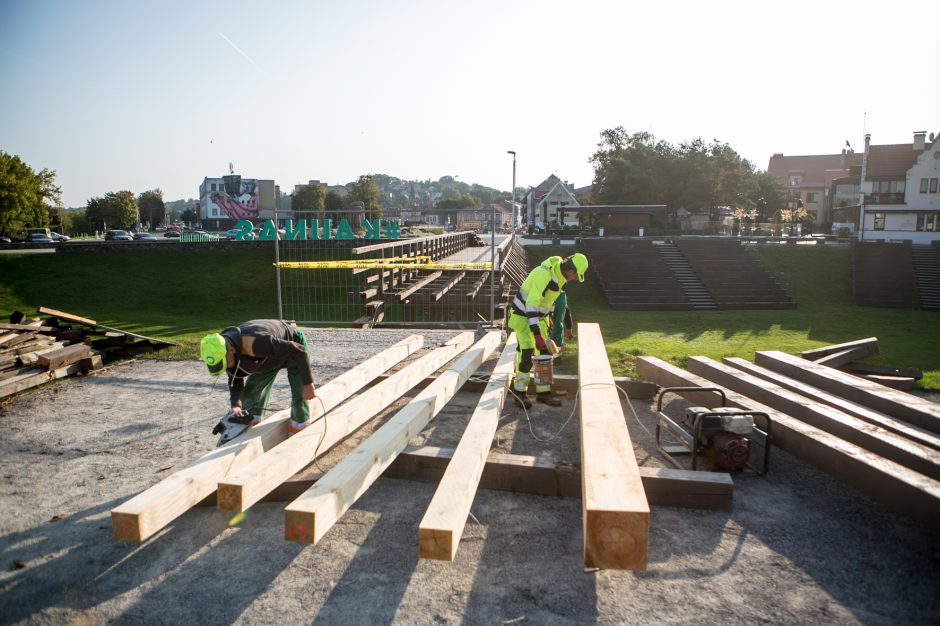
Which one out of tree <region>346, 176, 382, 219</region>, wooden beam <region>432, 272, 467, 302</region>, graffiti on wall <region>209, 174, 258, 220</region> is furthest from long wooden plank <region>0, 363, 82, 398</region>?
graffiti on wall <region>209, 174, 258, 220</region>

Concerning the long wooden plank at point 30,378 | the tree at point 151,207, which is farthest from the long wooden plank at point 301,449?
the tree at point 151,207

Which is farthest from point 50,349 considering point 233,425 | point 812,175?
point 812,175

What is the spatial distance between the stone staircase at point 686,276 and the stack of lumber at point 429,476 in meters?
18.3

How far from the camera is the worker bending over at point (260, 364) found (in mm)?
4845

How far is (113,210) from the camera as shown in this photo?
70.2 metres

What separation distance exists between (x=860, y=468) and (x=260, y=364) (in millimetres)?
4888

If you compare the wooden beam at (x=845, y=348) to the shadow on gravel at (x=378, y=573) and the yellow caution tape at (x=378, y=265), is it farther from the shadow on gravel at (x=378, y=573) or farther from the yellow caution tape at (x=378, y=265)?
the shadow on gravel at (x=378, y=573)

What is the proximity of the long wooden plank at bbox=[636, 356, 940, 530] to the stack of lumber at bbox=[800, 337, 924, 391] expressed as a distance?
406 centimetres

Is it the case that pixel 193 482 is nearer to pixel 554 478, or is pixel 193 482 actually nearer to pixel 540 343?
pixel 554 478

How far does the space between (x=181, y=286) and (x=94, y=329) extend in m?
13.9

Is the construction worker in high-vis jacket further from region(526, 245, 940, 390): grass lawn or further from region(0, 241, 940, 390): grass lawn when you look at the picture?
region(0, 241, 940, 390): grass lawn

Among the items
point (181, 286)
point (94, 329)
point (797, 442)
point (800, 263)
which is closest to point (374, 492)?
point (797, 442)

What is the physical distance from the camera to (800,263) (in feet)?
97.0

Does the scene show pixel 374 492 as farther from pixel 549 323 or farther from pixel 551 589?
pixel 549 323
